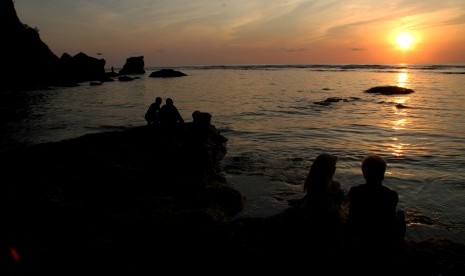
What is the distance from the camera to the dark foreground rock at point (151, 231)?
4.77 m

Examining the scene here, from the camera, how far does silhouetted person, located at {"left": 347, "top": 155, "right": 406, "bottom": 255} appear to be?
4.20 meters

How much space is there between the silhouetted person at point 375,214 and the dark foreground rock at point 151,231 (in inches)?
6.6

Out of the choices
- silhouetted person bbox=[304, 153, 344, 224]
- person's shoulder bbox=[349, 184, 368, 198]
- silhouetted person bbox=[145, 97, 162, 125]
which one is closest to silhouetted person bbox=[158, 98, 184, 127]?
silhouetted person bbox=[145, 97, 162, 125]

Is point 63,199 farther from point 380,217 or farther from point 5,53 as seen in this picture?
point 5,53

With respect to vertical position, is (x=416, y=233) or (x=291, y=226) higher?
(x=291, y=226)

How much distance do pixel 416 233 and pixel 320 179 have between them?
12.9 feet

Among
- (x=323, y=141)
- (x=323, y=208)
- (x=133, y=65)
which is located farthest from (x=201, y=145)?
(x=133, y=65)

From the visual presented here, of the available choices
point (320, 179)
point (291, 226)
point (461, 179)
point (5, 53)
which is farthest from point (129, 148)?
point (5, 53)

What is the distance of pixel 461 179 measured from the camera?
10680 millimetres

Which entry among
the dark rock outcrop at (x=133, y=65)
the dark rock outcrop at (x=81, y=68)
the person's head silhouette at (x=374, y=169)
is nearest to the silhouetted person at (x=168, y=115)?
the person's head silhouette at (x=374, y=169)

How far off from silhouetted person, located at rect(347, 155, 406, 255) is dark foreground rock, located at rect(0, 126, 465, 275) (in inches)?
6.6

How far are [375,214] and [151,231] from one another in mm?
3735

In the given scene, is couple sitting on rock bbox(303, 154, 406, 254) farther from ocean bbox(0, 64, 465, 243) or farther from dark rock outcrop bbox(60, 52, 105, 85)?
dark rock outcrop bbox(60, 52, 105, 85)

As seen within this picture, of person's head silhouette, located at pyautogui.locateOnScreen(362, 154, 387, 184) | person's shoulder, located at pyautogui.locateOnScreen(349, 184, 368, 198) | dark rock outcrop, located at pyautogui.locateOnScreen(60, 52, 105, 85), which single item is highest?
dark rock outcrop, located at pyautogui.locateOnScreen(60, 52, 105, 85)
